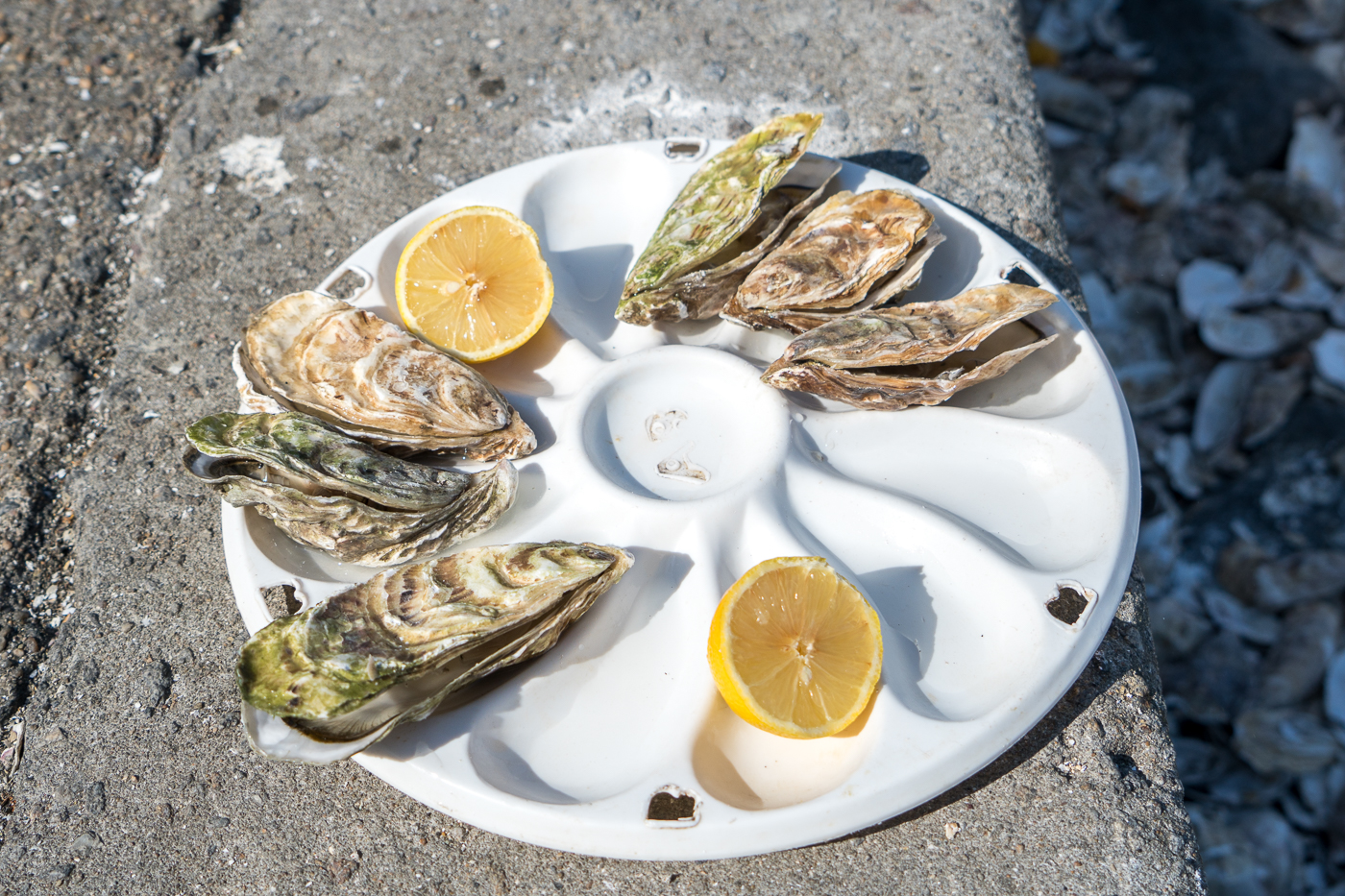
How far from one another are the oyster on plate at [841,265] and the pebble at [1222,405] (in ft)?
8.21

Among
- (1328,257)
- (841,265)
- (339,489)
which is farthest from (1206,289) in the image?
(339,489)

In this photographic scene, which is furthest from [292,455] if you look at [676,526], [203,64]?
[203,64]

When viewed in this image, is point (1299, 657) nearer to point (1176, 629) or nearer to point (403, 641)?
point (1176, 629)

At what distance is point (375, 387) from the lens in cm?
205

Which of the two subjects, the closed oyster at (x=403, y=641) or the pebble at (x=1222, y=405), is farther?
the pebble at (x=1222, y=405)

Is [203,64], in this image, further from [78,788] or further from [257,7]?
[78,788]

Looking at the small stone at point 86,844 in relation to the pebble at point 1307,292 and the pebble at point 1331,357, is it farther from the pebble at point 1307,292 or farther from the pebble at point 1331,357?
the pebble at point 1307,292

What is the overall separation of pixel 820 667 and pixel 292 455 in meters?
1.10

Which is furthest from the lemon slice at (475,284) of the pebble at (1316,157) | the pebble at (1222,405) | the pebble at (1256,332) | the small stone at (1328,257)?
the pebble at (1316,157)

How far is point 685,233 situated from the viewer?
225 cm

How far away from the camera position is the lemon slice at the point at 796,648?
1.66 metres

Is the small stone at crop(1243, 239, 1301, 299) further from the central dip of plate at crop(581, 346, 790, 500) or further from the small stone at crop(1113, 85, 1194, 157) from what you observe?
the central dip of plate at crop(581, 346, 790, 500)

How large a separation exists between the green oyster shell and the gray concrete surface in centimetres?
68

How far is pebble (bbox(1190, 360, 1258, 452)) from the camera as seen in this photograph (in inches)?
160
